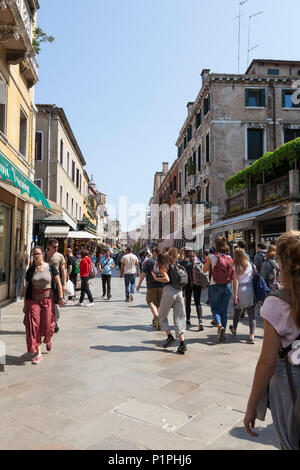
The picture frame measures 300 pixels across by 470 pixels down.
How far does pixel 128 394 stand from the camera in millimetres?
3980

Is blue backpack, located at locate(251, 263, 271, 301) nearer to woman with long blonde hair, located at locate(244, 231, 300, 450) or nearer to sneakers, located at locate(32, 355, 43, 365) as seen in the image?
sneakers, located at locate(32, 355, 43, 365)

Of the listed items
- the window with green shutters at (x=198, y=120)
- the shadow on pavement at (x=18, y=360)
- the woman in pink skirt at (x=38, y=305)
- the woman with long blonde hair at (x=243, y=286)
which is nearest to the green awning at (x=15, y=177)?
the woman in pink skirt at (x=38, y=305)

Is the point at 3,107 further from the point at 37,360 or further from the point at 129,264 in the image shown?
the point at 37,360

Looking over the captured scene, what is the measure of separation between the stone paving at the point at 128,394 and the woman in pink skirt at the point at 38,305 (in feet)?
0.99

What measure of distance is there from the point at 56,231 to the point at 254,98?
16459mm

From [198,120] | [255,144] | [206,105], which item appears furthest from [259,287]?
[198,120]

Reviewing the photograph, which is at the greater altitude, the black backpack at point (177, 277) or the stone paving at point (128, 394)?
the black backpack at point (177, 277)

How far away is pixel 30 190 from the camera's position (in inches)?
387

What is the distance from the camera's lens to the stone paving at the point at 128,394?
9.87ft

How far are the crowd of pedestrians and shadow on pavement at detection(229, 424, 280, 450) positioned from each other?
1.11 m

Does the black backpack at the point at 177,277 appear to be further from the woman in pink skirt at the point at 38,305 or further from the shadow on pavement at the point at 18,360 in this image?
the shadow on pavement at the point at 18,360

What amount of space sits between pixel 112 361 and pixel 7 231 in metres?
7.17
